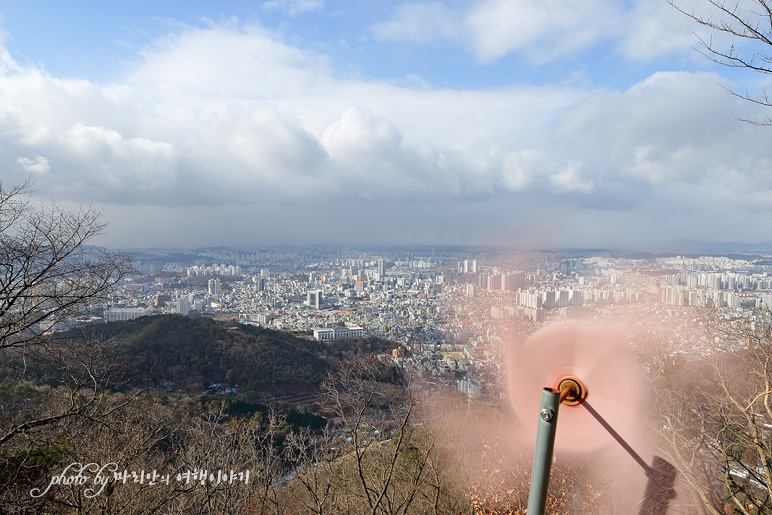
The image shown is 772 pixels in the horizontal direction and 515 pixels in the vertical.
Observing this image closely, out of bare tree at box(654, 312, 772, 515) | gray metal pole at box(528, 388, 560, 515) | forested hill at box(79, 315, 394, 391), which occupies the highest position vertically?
gray metal pole at box(528, 388, 560, 515)

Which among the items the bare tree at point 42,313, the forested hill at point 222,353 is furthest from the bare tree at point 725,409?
the forested hill at point 222,353

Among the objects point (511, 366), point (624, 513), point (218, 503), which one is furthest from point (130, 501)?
point (511, 366)

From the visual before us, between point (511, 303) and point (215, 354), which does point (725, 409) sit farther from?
point (215, 354)

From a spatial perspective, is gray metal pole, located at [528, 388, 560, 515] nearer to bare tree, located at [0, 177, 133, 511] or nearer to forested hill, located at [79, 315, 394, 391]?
bare tree, located at [0, 177, 133, 511]

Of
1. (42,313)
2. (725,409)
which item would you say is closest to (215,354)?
(42,313)

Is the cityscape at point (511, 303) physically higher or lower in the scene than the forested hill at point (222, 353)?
higher

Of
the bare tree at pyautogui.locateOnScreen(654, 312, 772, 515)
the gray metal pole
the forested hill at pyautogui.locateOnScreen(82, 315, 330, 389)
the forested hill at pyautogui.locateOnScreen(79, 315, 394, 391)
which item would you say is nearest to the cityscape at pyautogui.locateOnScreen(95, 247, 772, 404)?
the bare tree at pyautogui.locateOnScreen(654, 312, 772, 515)

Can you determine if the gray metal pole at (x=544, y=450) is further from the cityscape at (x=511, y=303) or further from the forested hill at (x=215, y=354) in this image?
the forested hill at (x=215, y=354)
